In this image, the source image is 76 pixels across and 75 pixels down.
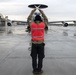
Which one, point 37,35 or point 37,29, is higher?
point 37,29

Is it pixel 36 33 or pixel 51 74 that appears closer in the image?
pixel 51 74

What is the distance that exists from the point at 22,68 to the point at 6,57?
2307 millimetres

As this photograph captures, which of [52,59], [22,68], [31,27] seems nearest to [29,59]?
[52,59]

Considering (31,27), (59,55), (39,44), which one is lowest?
(59,55)

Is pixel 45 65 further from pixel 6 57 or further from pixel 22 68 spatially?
pixel 6 57

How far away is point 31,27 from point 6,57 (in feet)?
9.63

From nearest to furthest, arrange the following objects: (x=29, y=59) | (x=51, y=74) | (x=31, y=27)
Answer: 1. (x=51, y=74)
2. (x=31, y=27)
3. (x=29, y=59)

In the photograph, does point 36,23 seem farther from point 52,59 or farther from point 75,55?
point 75,55

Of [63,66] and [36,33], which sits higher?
[36,33]

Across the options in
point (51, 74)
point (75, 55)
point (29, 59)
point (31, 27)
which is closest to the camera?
point (51, 74)

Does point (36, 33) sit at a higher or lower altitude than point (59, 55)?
higher

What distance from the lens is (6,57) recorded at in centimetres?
1083

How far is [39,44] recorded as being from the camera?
8.32m

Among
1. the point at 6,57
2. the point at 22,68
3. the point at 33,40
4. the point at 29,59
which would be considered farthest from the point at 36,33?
the point at 6,57
